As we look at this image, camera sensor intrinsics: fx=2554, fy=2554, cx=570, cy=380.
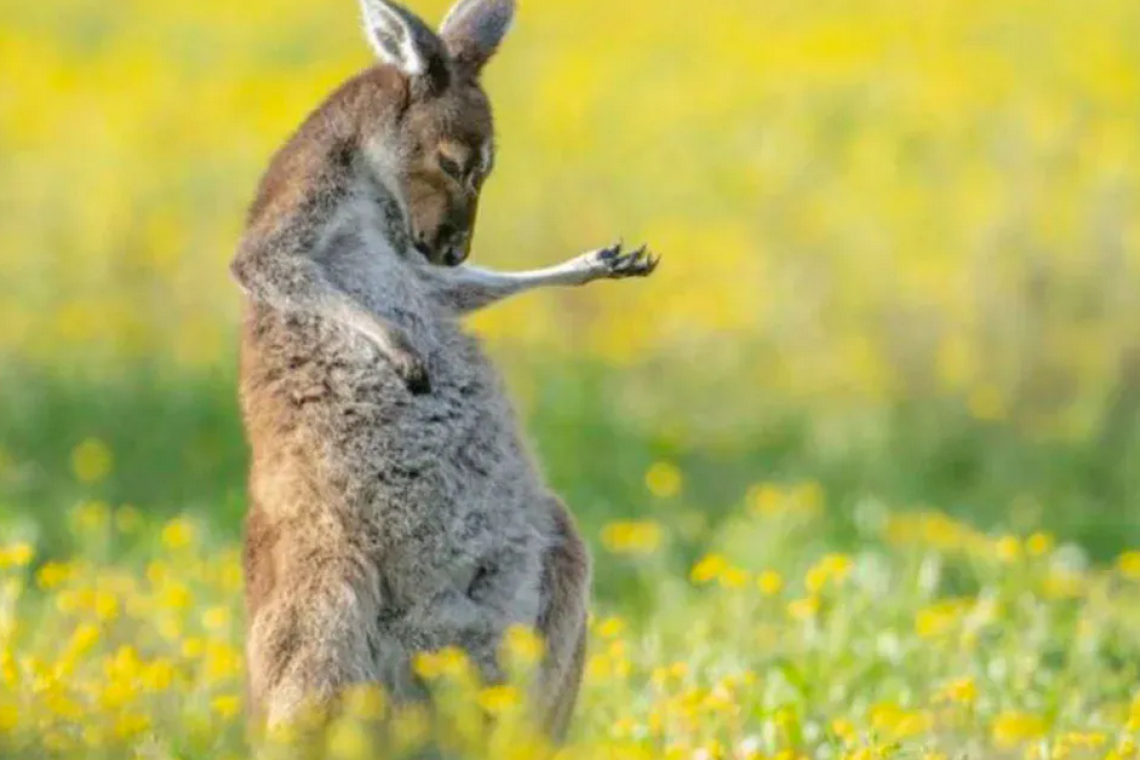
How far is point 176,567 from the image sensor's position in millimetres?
8234

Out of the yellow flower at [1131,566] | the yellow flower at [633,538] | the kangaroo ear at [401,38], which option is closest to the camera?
the kangaroo ear at [401,38]

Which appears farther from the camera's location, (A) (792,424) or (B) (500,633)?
(A) (792,424)

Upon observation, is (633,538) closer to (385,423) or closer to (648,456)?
(648,456)

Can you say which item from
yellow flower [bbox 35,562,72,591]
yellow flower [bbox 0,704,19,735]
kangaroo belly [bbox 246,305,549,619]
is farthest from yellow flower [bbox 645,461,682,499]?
yellow flower [bbox 0,704,19,735]

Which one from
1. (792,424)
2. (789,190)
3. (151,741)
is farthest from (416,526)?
(789,190)

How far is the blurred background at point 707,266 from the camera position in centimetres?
1039

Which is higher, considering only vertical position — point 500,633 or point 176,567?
point 500,633

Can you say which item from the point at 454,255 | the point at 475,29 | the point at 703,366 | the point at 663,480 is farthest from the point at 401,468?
the point at 703,366

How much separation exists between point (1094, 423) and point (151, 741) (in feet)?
20.3

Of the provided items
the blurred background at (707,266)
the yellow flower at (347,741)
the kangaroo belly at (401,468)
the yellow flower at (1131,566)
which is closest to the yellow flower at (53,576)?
the blurred background at (707,266)

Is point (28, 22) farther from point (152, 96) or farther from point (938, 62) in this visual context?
point (938, 62)

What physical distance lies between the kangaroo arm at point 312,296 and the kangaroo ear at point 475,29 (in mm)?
645

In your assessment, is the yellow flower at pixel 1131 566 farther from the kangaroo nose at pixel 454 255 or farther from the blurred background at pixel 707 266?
the kangaroo nose at pixel 454 255

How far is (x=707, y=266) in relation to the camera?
12.7 meters
